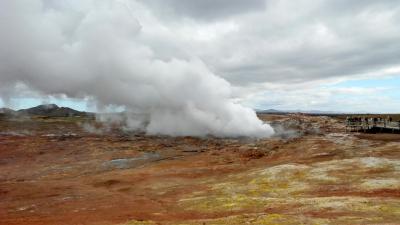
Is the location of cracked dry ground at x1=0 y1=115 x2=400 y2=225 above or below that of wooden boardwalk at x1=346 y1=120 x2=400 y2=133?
below

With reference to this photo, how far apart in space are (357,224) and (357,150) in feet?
166

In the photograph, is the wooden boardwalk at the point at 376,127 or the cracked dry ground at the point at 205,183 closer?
the cracked dry ground at the point at 205,183

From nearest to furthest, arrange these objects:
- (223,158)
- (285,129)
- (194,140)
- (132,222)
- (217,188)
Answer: (132,222), (217,188), (223,158), (194,140), (285,129)

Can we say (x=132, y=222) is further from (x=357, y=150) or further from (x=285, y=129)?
(x=285, y=129)

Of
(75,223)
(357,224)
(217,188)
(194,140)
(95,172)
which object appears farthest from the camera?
(194,140)

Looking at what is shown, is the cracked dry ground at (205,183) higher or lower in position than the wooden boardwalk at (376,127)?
lower

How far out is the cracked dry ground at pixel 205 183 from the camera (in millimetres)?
36656

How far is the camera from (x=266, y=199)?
4228cm

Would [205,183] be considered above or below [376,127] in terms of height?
below

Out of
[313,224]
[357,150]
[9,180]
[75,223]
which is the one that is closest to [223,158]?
[357,150]

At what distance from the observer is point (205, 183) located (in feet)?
188

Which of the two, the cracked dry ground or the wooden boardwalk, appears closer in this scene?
the cracked dry ground

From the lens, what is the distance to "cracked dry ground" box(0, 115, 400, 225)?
36.7 meters

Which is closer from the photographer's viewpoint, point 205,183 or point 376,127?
point 205,183
